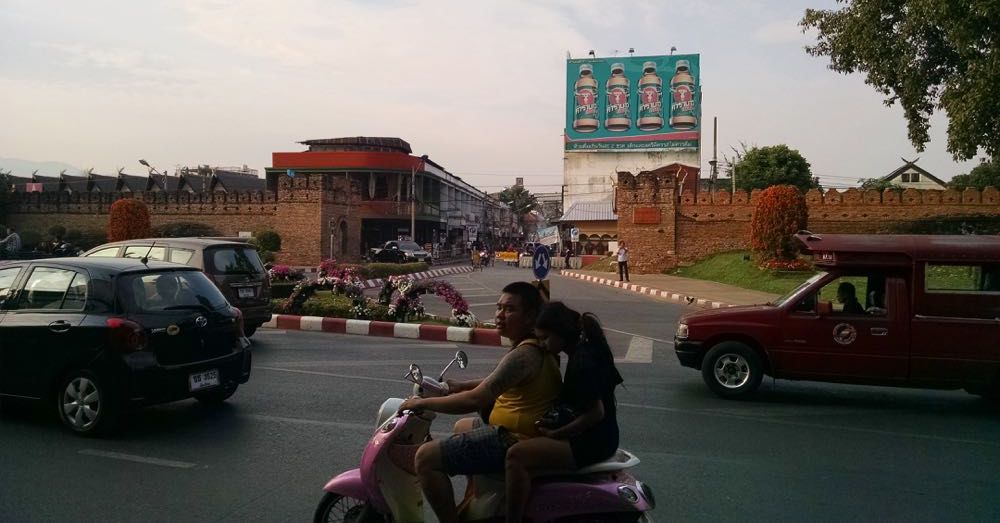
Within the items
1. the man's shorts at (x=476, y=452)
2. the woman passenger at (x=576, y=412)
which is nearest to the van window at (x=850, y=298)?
the woman passenger at (x=576, y=412)

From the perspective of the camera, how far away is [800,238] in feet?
28.6

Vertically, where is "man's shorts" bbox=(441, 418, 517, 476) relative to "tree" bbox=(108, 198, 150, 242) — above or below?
below

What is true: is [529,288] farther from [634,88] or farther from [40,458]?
[634,88]

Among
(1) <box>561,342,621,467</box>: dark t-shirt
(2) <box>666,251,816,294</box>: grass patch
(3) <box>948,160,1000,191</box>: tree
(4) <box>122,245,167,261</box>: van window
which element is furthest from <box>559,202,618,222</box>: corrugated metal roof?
(1) <box>561,342,621,467</box>: dark t-shirt

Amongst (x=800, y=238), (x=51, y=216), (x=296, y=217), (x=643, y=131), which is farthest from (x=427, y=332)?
(x=643, y=131)

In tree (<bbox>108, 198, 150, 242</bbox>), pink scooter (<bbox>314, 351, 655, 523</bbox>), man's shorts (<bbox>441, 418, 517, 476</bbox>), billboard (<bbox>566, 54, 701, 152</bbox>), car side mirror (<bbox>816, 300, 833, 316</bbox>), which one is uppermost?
billboard (<bbox>566, 54, 701, 152</bbox>)

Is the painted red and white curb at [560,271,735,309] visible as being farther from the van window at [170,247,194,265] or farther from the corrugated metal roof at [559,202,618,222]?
the corrugated metal roof at [559,202,618,222]

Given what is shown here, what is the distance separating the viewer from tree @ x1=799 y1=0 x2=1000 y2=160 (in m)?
16.5

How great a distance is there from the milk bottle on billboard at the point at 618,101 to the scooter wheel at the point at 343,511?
195 ft

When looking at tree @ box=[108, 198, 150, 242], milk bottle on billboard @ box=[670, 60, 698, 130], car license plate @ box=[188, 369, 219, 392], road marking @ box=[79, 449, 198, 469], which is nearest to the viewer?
road marking @ box=[79, 449, 198, 469]

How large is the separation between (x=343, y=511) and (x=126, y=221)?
36.3 m

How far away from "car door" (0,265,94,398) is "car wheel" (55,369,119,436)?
155 millimetres

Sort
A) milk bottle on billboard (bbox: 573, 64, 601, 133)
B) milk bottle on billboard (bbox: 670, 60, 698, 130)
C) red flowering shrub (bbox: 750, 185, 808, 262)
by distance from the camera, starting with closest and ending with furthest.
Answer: red flowering shrub (bbox: 750, 185, 808, 262) → milk bottle on billboard (bbox: 670, 60, 698, 130) → milk bottle on billboard (bbox: 573, 64, 601, 133)

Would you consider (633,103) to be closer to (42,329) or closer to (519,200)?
(519,200)
